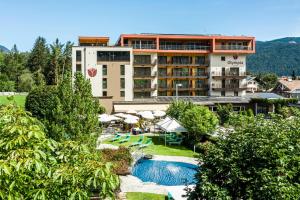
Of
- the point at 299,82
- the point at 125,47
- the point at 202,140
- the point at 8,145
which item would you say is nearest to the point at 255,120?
the point at 8,145

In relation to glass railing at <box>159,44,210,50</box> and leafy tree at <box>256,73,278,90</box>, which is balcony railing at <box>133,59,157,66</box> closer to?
glass railing at <box>159,44,210,50</box>

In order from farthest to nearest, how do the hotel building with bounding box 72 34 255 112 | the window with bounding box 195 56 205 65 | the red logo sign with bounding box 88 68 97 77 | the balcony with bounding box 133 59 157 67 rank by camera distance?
the window with bounding box 195 56 205 65 → the balcony with bounding box 133 59 157 67 → the hotel building with bounding box 72 34 255 112 → the red logo sign with bounding box 88 68 97 77

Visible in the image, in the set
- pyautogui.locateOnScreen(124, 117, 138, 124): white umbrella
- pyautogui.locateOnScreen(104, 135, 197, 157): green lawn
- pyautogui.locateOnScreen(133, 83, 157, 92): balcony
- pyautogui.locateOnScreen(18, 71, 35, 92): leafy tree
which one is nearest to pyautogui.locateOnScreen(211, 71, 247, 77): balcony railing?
pyautogui.locateOnScreen(133, 83, 157, 92): balcony

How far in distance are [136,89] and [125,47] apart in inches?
298

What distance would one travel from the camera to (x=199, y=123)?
33.9 metres

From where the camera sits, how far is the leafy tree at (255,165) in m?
10.3

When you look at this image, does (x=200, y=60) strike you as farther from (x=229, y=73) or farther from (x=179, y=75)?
(x=229, y=73)

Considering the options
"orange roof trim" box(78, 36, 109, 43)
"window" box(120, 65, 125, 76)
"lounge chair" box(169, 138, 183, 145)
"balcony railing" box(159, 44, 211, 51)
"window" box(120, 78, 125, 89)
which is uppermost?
"orange roof trim" box(78, 36, 109, 43)

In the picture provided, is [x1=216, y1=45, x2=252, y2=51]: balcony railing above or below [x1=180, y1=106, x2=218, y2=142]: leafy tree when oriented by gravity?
above

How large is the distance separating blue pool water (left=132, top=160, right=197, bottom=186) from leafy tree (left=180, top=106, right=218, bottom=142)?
19.6ft

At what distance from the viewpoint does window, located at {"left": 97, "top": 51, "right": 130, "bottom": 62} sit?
188ft

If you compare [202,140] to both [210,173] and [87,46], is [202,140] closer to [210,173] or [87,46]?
[210,173]

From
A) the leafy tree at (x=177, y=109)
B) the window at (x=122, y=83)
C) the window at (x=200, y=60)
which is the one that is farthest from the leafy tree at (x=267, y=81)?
the leafy tree at (x=177, y=109)

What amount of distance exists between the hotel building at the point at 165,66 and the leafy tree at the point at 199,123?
23.2 meters
